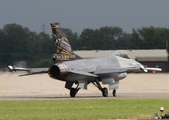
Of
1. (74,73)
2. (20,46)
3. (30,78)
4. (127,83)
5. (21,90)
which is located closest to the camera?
(74,73)

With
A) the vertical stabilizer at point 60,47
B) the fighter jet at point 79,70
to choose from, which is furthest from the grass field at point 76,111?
the vertical stabilizer at point 60,47

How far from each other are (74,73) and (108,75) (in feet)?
8.08

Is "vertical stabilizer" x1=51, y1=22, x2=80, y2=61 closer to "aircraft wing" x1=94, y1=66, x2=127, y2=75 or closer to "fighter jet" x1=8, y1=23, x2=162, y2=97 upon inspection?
→ "fighter jet" x1=8, y1=23, x2=162, y2=97

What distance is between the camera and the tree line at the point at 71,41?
7231 centimetres

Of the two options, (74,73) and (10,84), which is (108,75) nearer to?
(74,73)

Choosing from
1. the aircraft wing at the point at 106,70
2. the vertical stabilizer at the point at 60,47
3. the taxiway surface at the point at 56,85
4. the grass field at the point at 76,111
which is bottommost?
the taxiway surface at the point at 56,85

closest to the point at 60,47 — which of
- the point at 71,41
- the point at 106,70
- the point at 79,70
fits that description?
the point at 79,70

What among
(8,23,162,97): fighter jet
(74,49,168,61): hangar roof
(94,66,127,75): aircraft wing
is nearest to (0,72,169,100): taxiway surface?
(8,23,162,97): fighter jet

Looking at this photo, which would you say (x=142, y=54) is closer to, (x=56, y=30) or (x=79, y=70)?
(x=56, y=30)

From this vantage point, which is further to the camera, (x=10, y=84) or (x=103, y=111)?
(x=10, y=84)

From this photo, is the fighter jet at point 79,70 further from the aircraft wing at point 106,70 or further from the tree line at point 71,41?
the tree line at point 71,41

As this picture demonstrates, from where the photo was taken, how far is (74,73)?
37812 millimetres

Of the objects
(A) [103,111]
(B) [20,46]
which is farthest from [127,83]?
(A) [103,111]

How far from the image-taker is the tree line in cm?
7231
